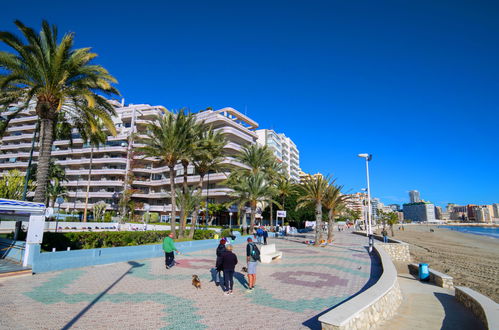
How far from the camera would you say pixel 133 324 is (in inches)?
213

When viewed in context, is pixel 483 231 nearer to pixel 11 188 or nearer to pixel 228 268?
pixel 228 268

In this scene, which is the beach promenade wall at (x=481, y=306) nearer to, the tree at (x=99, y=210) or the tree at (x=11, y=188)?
the tree at (x=11, y=188)

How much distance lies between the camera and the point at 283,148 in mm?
87062

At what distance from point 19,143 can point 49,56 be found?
225 feet

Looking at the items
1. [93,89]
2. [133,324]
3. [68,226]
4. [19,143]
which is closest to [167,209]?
[68,226]

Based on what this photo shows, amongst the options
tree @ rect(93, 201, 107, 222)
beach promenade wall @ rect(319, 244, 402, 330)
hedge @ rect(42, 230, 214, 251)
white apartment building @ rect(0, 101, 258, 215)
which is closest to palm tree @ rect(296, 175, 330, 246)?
hedge @ rect(42, 230, 214, 251)

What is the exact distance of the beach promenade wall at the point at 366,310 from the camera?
448 centimetres

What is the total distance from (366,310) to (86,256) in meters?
10.7

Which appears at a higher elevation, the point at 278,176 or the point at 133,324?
the point at 278,176

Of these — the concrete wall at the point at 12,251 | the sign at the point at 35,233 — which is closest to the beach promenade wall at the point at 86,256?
the sign at the point at 35,233

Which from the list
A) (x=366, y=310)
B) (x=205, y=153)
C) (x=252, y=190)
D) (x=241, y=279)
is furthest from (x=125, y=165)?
(x=366, y=310)

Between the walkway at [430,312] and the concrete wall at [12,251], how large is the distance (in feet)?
41.8

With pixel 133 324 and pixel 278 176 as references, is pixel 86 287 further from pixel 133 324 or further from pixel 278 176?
pixel 278 176

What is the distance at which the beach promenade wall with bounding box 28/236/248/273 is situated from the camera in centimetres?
977
